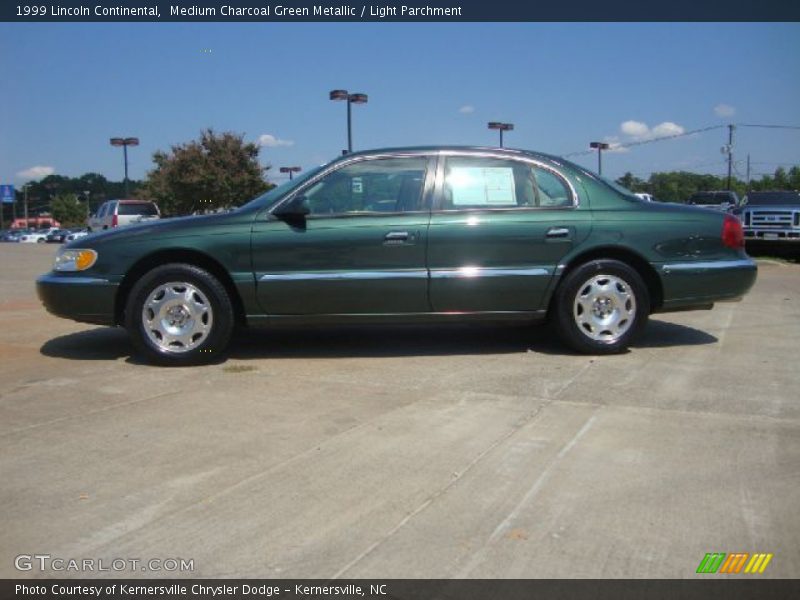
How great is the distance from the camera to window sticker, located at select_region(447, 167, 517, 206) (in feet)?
18.0

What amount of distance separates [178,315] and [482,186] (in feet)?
8.10

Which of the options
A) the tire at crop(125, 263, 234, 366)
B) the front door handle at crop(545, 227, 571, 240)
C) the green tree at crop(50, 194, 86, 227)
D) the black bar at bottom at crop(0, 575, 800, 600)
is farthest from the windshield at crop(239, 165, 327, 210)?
the green tree at crop(50, 194, 86, 227)

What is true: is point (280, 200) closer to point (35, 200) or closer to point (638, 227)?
point (638, 227)

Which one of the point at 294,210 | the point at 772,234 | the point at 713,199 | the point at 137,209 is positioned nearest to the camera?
the point at 294,210

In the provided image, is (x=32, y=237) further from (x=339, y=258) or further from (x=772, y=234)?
(x=339, y=258)

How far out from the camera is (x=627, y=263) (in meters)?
5.62

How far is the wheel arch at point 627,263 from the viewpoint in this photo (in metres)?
5.50

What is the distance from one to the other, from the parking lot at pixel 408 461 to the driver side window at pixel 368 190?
45.2 inches

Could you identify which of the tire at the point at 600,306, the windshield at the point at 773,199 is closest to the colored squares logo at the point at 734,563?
the tire at the point at 600,306

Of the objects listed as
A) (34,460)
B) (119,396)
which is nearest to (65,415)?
(119,396)

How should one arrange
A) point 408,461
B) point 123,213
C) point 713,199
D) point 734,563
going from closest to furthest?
1. point 734,563
2. point 408,461
3. point 123,213
4. point 713,199

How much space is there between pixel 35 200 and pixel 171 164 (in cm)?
9997

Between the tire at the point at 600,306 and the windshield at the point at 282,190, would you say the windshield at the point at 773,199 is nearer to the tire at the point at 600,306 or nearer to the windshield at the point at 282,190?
the tire at the point at 600,306

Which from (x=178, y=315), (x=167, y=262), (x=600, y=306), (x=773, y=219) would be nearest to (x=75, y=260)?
(x=167, y=262)
